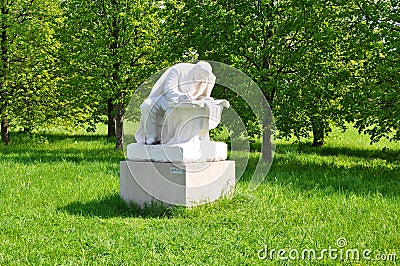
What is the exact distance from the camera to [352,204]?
25.3 ft

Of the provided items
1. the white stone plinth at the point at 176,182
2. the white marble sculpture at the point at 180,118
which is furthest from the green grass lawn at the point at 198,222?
the white marble sculpture at the point at 180,118

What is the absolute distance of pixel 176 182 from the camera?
A: 7066mm

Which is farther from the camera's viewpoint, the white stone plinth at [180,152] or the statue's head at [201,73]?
the statue's head at [201,73]

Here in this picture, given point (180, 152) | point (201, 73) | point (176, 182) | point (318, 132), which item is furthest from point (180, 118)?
point (318, 132)

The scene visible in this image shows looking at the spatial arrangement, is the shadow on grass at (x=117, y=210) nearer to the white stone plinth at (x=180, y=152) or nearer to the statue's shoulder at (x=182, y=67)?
the white stone plinth at (x=180, y=152)

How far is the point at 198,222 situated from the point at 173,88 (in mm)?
2160

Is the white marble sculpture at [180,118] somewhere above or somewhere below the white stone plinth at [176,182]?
above

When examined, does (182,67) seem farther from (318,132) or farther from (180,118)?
(318,132)

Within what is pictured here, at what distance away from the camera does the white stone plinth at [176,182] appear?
23.1 ft

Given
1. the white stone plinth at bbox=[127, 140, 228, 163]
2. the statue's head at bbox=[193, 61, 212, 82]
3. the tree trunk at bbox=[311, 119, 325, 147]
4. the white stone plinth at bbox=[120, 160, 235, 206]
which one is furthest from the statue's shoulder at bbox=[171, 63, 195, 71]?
the tree trunk at bbox=[311, 119, 325, 147]

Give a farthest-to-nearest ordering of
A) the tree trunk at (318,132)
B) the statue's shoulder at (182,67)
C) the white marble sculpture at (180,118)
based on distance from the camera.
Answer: the tree trunk at (318,132)
the statue's shoulder at (182,67)
the white marble sculpture at (180,118)

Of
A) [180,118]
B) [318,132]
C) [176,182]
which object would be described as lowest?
[176,182]

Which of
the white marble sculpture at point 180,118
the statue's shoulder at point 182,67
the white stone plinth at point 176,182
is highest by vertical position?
the statue's shoulder at point 182,67

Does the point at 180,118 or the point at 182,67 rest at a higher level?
the point at 182,67
